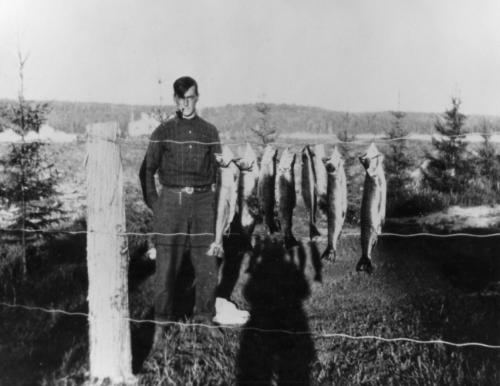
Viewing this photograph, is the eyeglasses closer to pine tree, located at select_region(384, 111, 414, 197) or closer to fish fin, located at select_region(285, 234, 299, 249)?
fish fin, located at select_region(285, 234, 299, 249)

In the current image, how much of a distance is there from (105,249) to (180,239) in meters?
1.19

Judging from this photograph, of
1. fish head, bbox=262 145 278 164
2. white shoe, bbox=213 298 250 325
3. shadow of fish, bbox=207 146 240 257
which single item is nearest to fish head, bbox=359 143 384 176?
fish head, bbox=262 145 278 164

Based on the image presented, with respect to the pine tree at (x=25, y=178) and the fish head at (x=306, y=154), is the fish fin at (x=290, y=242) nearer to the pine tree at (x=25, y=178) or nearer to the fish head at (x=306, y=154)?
the fish head at (x=306, y=154)

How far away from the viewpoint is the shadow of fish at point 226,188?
4.65 metres

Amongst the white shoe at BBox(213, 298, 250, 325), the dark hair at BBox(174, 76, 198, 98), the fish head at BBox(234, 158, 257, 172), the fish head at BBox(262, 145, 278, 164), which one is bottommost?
the white shoe at BBox(213, 298, 250, 325)

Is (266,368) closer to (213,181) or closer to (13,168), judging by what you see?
(213,181)

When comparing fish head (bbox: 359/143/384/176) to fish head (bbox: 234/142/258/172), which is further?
fish head (bbox: 234/142/258/172)

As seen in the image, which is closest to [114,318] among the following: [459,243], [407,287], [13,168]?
[407,287]

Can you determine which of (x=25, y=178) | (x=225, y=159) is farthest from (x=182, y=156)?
(x=25, y=178)

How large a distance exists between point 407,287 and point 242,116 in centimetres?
866

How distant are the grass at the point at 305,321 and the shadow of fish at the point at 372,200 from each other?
4.13 feet

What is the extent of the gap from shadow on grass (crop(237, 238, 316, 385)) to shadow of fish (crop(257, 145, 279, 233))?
1.06 m

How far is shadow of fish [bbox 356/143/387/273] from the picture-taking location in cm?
407

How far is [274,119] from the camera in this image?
51.4 feet
